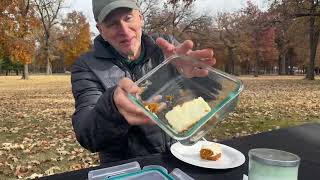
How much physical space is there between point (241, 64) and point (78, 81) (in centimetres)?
4877

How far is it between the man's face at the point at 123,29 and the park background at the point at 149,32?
1.65 ft

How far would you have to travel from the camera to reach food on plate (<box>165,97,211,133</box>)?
3.52 ft

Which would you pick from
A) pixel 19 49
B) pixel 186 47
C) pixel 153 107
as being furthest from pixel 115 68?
pixel 19 49

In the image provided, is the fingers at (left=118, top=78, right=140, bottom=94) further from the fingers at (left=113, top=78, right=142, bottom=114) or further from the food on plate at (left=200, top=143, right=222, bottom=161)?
the food on plate at (left=200, top=143, right=222, bottom=161)

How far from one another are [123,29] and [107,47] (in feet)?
0.75

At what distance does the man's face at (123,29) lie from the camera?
1805mm

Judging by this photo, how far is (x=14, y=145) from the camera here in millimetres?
4746

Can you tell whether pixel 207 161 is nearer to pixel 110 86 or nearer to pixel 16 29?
pixel 110 86

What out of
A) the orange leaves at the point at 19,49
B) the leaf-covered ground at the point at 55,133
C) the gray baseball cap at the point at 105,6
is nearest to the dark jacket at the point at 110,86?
the gray baseball cap at the point at 105,6

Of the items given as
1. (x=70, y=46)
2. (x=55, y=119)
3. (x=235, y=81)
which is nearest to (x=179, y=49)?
(x=235, y=81)

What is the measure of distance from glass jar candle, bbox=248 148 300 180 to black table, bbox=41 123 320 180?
36 centimetres

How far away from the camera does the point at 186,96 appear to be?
54.7 inches

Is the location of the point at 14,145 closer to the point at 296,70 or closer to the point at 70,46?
the point at 70,46

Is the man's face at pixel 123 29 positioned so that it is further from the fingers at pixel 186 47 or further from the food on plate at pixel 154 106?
the food on plate at pixel 154 106
